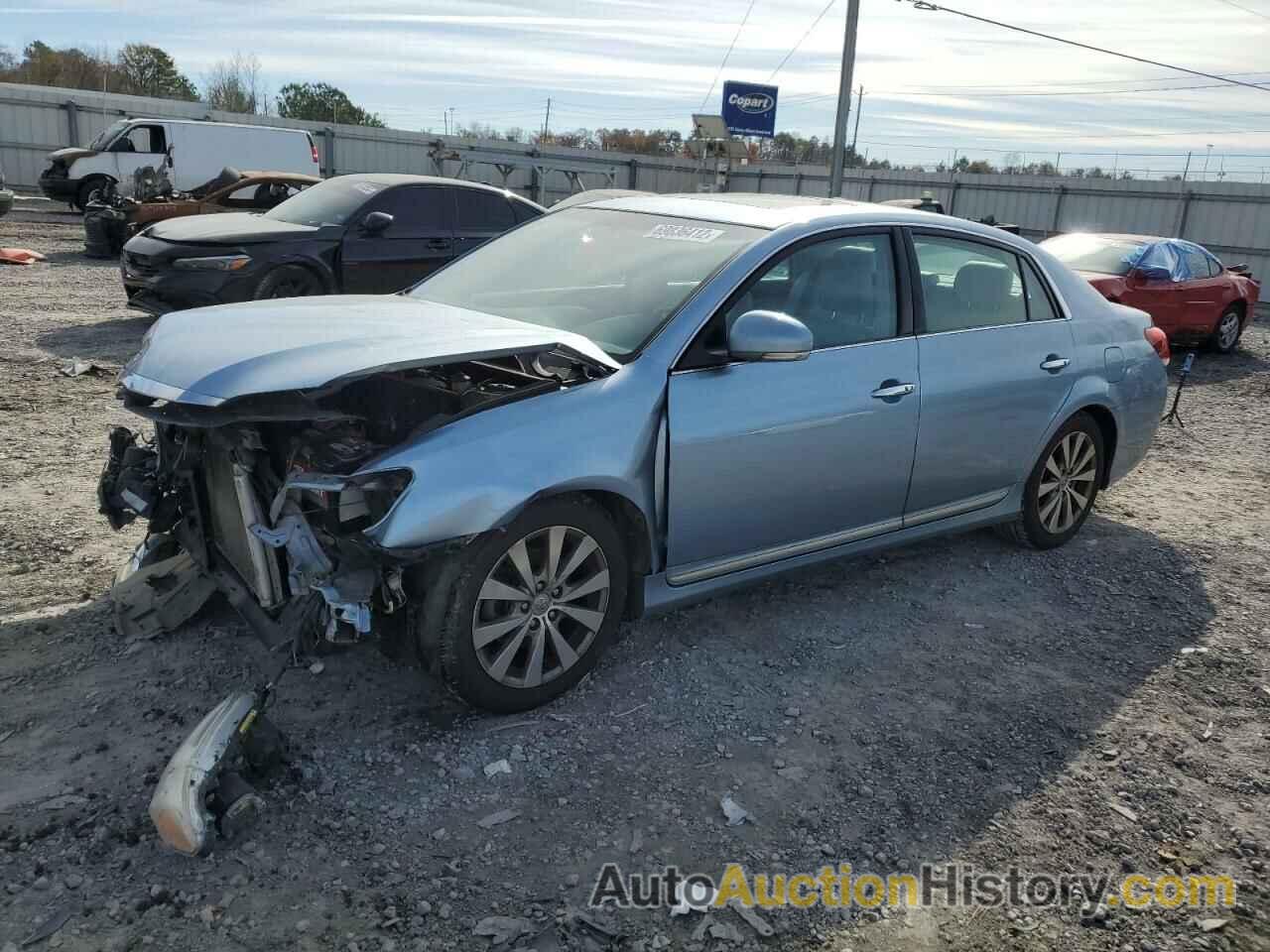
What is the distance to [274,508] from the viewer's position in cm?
317

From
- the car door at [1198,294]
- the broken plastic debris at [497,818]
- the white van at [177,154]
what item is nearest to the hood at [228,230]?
the broken plastic debris at [497,818]

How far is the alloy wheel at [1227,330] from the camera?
13.7 metres

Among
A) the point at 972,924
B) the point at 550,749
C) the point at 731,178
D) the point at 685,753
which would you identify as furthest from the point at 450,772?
the point at 731,178

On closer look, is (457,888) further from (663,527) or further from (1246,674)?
(1246,674)

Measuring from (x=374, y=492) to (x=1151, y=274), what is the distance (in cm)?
1206

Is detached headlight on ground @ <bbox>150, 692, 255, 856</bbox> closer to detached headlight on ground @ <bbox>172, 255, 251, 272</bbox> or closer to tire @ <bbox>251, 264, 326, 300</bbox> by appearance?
tire @ <bbox>251, 264, 326, 300</bbox>

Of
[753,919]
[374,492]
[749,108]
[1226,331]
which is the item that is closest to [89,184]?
[749,108]

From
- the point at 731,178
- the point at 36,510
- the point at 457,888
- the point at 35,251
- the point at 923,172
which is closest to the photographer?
the point at 457,888

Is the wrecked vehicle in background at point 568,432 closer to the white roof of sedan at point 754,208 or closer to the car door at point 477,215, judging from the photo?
the white roof of sedan at point 754,208

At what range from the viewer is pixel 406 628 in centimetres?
330

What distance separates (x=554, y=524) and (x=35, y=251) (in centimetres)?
1609

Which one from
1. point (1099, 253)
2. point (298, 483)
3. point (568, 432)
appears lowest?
point (298, 483)

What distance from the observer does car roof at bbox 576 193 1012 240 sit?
168 inches

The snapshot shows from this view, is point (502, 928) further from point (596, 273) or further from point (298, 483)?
point (596, 273)
